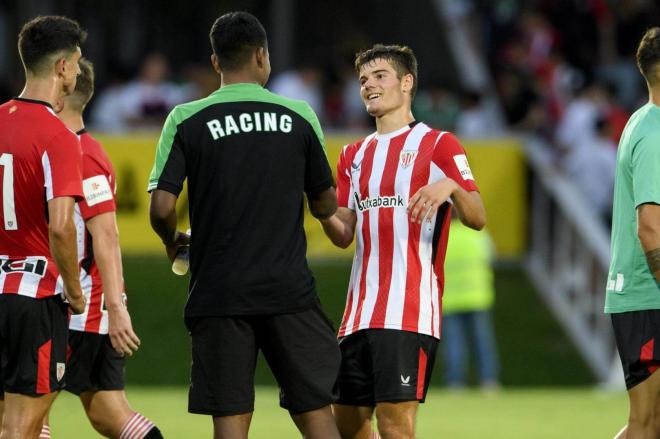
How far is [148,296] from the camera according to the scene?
57.7ft

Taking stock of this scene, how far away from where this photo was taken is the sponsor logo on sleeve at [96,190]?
7.90m

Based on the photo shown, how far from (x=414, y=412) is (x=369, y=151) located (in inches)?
55.8

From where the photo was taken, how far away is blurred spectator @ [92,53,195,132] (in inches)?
731

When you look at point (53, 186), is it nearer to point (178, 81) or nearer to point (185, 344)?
point (185, 344)

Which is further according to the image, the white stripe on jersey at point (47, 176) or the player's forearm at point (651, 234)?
the player's forearm at point (651, 234)

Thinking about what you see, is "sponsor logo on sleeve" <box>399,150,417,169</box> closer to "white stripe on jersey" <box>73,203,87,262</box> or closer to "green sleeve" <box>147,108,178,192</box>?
"green sleeve" <box>147,108,178,192</box>

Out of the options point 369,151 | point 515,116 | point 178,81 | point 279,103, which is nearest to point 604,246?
point 515,116

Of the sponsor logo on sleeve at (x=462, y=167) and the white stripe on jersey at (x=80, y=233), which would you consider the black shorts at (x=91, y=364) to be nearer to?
the white stripe on jersey at (x=80, y=233)

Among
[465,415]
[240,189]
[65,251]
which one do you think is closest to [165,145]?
[240,189]

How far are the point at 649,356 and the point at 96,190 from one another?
2975 millimetres

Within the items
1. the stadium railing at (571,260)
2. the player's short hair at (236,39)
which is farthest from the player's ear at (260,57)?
the stadium railing at (571,260)

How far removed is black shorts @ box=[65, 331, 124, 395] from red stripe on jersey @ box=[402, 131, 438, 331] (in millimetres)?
1733

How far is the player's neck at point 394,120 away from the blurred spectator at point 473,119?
35.0ft

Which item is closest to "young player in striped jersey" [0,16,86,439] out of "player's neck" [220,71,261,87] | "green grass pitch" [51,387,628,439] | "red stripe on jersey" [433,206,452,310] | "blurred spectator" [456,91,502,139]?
"player's neck" [220,71,261,87]
